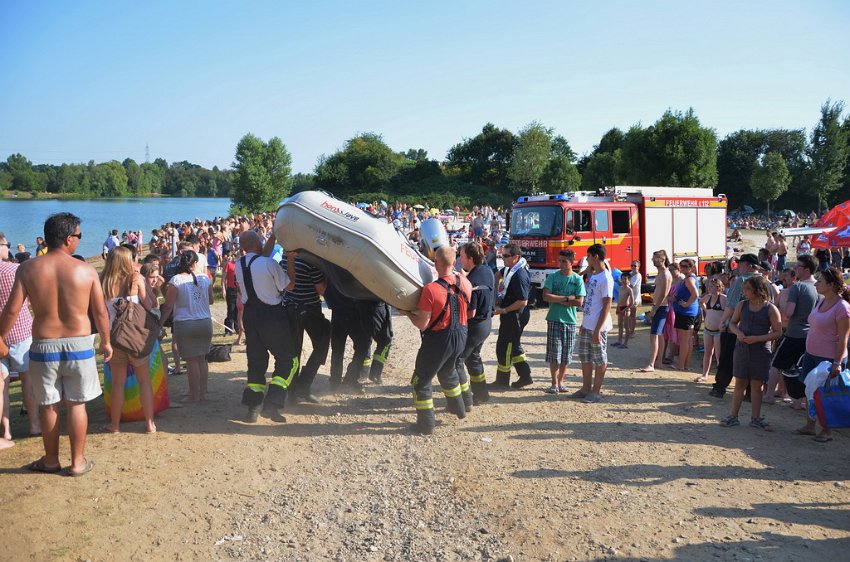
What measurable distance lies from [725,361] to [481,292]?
3.29 m

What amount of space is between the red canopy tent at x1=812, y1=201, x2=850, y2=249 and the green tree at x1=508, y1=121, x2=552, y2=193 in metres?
35.2

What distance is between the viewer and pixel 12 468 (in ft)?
16.3

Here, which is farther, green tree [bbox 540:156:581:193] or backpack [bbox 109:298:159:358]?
green tree [bbox 540:156:581:193]

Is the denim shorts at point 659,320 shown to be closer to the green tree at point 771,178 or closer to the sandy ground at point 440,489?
the sandy ground at point 440,489

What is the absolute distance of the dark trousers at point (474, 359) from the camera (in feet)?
21.6

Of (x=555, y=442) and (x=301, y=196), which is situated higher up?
(x=301, y=196)

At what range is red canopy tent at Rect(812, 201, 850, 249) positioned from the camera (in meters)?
16.8

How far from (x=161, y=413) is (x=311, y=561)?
11.0 feet

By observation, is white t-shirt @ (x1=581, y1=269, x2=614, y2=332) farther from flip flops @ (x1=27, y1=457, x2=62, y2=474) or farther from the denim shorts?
flip flops @ (x1=27, y1=457, x2=62, y2=474)

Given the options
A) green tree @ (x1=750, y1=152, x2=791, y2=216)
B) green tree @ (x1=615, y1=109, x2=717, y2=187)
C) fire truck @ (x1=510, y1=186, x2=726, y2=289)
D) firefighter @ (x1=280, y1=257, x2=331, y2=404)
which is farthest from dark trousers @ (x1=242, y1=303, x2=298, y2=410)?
green tree @ (x1=750, y1=152, x2=791, y2=216)

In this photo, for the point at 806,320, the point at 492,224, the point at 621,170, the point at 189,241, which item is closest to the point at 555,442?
the point at 806,320

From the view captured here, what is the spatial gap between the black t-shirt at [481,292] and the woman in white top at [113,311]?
3.28 metres

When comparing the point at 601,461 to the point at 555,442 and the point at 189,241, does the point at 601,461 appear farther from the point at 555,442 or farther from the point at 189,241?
the point at 189,241

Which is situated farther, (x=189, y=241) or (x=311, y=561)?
(x=189, y=241)
